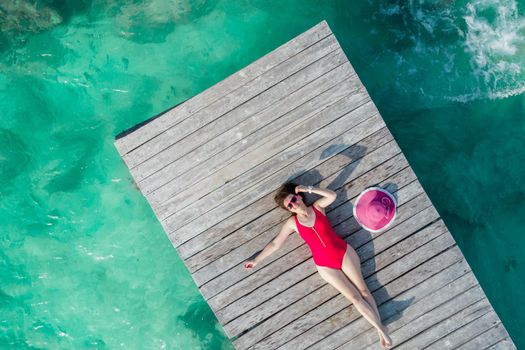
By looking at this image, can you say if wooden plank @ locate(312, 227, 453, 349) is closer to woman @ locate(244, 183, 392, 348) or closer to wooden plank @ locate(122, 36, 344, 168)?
woman @ locate(244, 183, 392, 348)

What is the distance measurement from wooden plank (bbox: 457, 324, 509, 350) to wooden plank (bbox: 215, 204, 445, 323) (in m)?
1.41

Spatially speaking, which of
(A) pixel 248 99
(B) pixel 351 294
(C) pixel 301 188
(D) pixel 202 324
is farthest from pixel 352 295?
(D) pixel 202 324

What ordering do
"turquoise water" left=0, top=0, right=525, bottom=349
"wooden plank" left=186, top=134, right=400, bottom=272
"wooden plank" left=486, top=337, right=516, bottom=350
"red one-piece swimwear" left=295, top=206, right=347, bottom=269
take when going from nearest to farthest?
"red one-piece swimwear" left=295, top=206, right=347, bottom=269
"wooden plank" left=486, top=337, right=516, bottom=350
"wooden plank" left=186, top=134, right=400, bottom=272
"turquoise water" left=0, top=0, right=525, bottom=349

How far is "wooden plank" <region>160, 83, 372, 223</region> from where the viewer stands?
5215mm

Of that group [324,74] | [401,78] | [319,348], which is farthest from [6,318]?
[401,78]

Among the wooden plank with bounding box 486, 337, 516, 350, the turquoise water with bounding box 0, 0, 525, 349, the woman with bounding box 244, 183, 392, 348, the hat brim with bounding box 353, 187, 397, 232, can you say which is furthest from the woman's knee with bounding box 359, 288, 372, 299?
the turquoise water with bounding box 0, 0, 525, 349

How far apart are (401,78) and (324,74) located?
7.08ft

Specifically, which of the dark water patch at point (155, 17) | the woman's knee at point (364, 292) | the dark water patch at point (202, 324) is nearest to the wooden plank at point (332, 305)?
the woman's knee at point (364, 292)

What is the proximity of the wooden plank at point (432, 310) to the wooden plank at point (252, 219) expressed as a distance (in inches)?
72.2

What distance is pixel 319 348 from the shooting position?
511 cm

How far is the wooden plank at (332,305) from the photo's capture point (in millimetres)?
5117

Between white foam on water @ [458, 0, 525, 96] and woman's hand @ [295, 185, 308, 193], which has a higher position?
white foam on water @ [458, 0, 525, 96]

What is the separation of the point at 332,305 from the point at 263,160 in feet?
6.92

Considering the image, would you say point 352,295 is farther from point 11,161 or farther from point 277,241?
point 11,161
